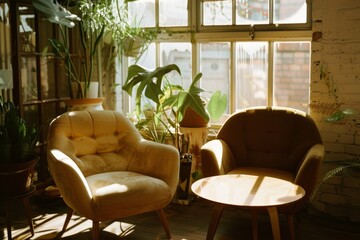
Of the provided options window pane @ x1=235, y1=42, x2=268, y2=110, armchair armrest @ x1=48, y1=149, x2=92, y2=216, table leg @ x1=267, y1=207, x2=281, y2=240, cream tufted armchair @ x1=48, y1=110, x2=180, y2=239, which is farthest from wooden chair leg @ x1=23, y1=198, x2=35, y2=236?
window pane @ x1=235, y1=42, x2=268, y2=110

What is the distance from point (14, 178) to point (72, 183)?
1.73 ft

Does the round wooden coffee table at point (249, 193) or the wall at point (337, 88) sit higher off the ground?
the wall at point (337, 88)

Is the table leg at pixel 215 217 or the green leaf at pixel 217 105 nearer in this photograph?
the table leg at pixel 215 217

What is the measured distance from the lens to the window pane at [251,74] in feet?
12.8

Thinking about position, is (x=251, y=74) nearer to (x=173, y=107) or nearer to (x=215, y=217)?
(x=173, y=107)

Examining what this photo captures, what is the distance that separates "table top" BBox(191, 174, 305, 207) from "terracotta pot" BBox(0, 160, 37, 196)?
→ 1201mm

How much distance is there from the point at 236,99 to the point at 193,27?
30.8 inches

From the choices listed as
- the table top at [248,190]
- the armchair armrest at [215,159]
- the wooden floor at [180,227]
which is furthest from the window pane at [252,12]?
the wooden floor at [180,227]

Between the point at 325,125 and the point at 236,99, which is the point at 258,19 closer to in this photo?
the point at 236,99

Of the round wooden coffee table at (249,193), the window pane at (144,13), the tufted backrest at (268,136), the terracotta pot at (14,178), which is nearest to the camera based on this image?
the round wooden coffee table at (249,193)

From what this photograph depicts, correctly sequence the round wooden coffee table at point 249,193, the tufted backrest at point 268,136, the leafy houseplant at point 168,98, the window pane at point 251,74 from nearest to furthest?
the round wooden coffee table at point 249,193 < the tufted backrest at point 268,136 < the leafy houseplant at point 168,98 < the window pane at point 251,74

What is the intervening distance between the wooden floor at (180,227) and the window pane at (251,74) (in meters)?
1.04

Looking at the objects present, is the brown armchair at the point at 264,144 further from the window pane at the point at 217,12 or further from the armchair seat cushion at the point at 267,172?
the window pane at the point at 217,12

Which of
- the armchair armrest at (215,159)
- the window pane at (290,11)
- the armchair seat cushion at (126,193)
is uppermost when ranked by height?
the window pane at (290,11)
